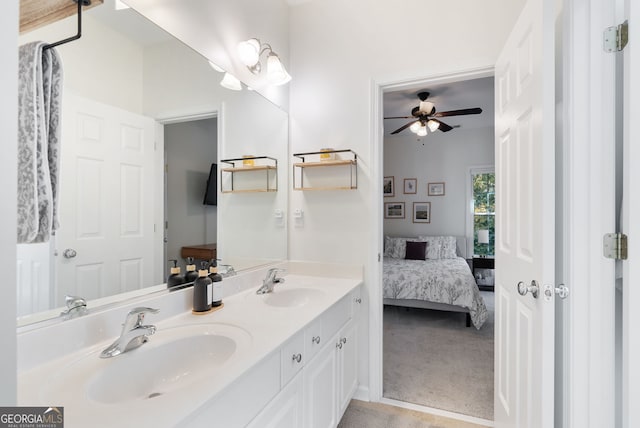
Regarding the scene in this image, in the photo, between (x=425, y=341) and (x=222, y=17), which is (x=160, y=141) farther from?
(x=425, y=341)

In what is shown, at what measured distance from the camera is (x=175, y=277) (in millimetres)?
1405

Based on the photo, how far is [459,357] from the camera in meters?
2.76

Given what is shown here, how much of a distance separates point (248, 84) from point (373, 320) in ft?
5.74

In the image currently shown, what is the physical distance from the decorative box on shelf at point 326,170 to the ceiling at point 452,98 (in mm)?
1659

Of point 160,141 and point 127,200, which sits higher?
point 160,141

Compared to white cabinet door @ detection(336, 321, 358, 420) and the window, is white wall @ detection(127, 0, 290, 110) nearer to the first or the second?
white cabinet door @ detection(336, 321, 358, 420)

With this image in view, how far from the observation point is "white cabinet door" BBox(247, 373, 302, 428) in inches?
39.2

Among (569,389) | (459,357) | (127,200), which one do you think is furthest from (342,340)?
(459,357)

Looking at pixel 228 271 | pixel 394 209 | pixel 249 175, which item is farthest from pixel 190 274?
pixel 394 209

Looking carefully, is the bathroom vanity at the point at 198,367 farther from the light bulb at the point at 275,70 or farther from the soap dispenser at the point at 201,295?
the light bulb at the point at 275,70

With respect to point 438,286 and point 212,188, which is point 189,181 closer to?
point 212,188

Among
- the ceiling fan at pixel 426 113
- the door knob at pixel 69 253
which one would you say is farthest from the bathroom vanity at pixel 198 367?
the ceiling fan at pixel 426 113

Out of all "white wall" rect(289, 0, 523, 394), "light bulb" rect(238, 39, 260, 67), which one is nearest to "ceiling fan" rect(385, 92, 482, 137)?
"white wall" rect(289, 0, 523, 394)

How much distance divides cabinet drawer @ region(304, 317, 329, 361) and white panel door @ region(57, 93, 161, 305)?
2.33 feet
